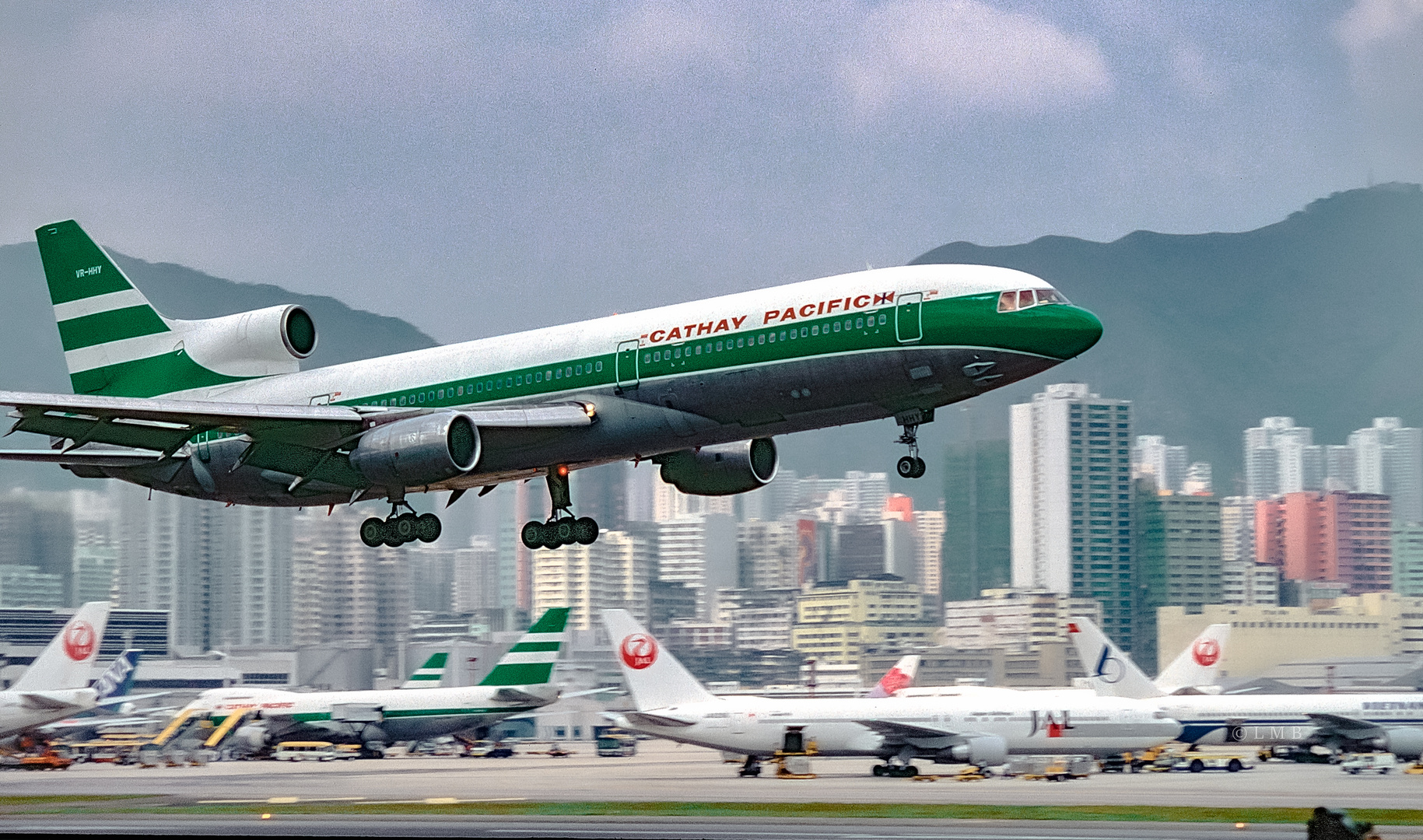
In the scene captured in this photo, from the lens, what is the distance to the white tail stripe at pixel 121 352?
36.4m

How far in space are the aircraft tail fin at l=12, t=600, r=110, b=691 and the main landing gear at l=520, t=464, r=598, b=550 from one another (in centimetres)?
2533

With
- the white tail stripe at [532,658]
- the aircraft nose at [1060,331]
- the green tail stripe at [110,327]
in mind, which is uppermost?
the green tail stripe at [110,327]

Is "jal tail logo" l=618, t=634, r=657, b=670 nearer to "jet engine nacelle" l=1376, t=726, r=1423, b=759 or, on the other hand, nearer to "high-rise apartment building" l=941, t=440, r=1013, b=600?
"jet engine nacelle" l=1376, t=726, r=1423, b=759

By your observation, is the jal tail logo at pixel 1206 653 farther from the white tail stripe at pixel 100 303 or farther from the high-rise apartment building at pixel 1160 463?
the high-rise apartment building at pixel 1160 463

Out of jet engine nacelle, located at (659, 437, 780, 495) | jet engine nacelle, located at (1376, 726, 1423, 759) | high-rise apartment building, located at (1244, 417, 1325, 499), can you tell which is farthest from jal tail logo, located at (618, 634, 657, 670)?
high-rise apartment building, located at (1244, 417, 1325, 499)

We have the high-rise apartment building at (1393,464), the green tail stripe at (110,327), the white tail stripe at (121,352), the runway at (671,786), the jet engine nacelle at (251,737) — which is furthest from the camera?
the high-rise apartment building at (1393,464)

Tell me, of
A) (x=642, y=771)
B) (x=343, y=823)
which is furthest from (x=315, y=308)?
(x=343, y=823)

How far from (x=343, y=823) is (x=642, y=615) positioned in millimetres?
112073

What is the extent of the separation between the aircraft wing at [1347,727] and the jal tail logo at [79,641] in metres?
39.6

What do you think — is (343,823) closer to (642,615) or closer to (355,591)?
(355,591)

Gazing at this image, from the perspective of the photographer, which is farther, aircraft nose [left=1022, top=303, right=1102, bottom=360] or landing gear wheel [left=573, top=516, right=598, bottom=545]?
landing gear wheel [left=573, top=516, right=598, bottom=545]

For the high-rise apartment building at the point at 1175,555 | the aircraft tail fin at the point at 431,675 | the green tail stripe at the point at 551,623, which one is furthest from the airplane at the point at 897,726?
the high-rise apartment building at the point at 1175,555

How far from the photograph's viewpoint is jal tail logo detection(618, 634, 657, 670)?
49.4m

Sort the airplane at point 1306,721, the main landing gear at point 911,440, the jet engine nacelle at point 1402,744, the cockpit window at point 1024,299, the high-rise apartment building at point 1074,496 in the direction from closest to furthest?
the cockpit window at point 1024,299, the main landing gear at point 911,440, the jet engine nacelle at point 1402,744, the airplane at point 1306,721, the high-rise apartment building at point 1074,496
